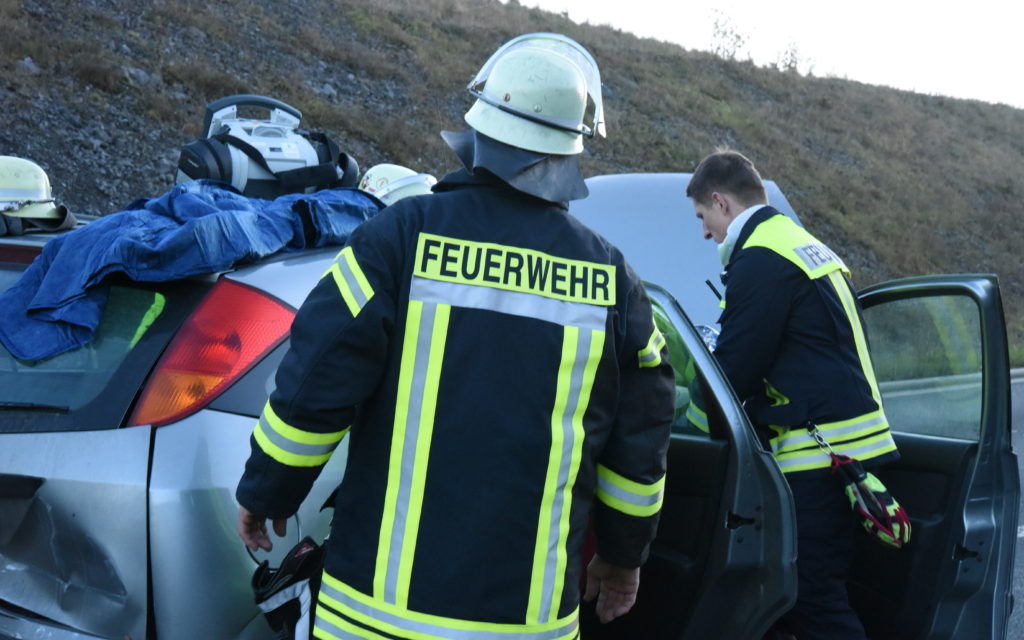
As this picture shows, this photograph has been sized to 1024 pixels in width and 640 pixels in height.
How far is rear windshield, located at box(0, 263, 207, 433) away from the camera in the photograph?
2389mm

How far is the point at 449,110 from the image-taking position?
18672mm

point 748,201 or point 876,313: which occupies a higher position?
point 748,201

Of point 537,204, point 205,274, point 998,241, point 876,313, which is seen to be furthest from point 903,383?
point 998,241

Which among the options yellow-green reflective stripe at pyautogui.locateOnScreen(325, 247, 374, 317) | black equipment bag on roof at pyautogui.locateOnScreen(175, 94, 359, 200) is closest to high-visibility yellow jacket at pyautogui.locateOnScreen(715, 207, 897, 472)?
yellow-green reflective stripe at pyautogui.locateOnScreen(325, 247, 374, 317)

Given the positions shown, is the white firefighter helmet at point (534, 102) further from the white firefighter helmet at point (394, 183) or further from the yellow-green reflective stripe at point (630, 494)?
the white firefighter helmet at point (394, 183)

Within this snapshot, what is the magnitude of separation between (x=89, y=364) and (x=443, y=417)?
112 centimetres

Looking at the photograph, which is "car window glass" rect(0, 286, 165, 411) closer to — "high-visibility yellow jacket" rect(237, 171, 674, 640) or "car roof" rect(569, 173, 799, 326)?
"high-visibility yellow jacket" rect(237, 171, 674, 640)

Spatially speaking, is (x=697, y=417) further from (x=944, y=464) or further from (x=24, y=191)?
(x=24, y=191)

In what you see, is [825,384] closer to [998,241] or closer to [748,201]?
[748,201]

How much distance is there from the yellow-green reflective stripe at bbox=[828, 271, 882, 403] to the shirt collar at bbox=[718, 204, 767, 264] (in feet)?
1.06

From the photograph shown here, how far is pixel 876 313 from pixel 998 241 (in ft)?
79.0

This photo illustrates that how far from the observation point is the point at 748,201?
10.9ft

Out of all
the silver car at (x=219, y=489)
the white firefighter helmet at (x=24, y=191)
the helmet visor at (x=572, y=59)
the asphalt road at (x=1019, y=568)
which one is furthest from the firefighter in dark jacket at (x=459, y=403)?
the asphalt road at (x=1019, y=568)

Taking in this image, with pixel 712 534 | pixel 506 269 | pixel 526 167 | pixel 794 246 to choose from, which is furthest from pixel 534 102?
pixel 794 246
